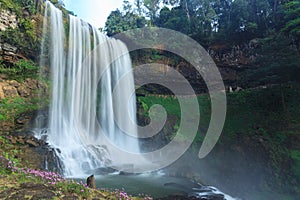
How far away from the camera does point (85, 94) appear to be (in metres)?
14.5

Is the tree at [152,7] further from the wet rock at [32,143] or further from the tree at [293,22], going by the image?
the wet rock at [32,143]

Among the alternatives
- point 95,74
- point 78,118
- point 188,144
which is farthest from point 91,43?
point 188,144

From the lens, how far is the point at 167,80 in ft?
66.2

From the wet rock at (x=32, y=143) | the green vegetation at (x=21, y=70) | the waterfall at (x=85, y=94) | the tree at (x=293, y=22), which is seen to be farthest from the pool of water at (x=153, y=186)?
the tree at (x=293, y=22)

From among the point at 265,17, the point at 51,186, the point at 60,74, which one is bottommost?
the point at 51,186

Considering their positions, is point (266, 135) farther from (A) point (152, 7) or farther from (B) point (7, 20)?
(A) point (152, 7)

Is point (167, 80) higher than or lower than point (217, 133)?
higher

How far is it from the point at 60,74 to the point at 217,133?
35.0 ft

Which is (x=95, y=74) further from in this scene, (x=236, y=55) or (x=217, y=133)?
(x=236, y=55)

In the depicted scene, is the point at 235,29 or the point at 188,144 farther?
the point at 235,29

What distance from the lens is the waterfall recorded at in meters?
11.3

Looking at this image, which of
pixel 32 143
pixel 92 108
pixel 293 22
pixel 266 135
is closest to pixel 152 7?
pixel 293 22

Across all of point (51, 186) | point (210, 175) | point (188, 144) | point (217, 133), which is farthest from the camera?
point (188, 144)

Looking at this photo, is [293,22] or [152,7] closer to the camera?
[293,22]
